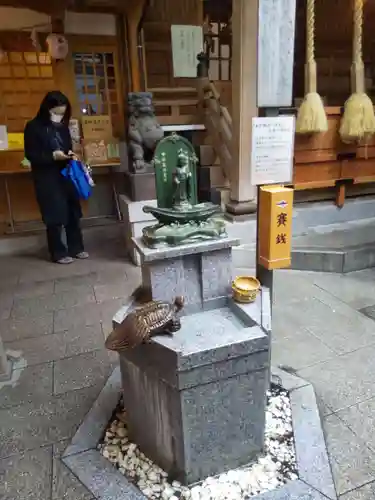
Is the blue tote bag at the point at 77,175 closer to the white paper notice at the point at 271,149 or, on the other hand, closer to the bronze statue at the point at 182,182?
the bronze statue at the point at 182,182

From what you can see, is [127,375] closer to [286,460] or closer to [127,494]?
[127,494]

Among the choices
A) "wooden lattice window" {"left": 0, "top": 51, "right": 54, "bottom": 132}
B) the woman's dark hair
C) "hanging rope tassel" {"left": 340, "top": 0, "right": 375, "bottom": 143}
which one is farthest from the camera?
"wooden lattice window" {"left": 0, "top": 51, "right": 54, "bottom": 132}

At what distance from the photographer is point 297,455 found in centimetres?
226

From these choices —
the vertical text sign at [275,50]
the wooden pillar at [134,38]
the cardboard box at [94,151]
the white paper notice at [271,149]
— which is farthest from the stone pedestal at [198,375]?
the wooden pillar at [134,38]

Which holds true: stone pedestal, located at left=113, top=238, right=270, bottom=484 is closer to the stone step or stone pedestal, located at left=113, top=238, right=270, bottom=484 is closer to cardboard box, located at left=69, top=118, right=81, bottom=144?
the stone step

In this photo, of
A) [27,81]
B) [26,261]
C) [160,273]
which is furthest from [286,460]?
[27,81]

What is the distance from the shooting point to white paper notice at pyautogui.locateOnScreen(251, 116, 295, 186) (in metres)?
2.42

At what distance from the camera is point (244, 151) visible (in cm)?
486

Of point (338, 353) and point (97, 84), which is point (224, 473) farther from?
point (97, 84)

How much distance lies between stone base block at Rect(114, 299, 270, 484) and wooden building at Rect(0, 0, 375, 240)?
3147 millimetres

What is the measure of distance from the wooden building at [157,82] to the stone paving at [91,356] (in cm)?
158

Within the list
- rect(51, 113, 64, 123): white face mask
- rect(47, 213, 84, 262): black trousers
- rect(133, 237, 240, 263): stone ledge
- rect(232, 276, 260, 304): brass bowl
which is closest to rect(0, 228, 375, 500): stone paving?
rect(47, 213, 84, 262): black trousers

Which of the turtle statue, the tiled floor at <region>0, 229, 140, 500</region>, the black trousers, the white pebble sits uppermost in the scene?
the turtle statue

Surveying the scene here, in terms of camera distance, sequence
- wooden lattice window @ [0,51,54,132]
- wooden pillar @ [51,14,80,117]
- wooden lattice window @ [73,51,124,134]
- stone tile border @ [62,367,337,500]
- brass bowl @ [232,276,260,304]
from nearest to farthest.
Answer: stone tile border @ [62,367,337,500] → brass bowl @ [232,276,260,304] → wooden lattice window @ [0,51,54,132] → wooden pillar @ [51,14,80,117] → wooden lattice window @ [73,51,124,134]
